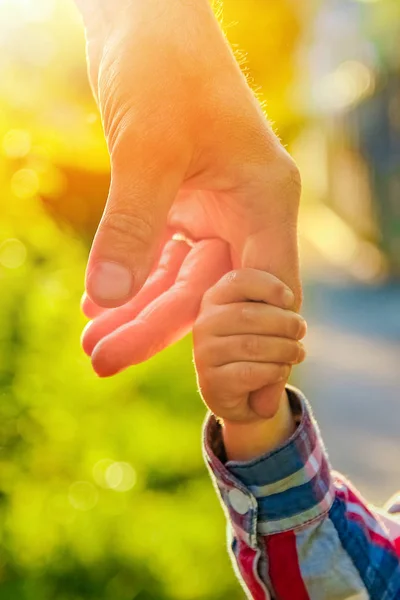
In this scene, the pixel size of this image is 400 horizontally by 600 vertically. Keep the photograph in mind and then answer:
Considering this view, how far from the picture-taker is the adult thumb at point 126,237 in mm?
510

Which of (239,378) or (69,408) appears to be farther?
(69,408)

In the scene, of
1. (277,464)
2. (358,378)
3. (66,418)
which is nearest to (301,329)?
(277,464)

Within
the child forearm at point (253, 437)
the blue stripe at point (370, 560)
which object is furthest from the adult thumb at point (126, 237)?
the blue stripe at point (370, 560)

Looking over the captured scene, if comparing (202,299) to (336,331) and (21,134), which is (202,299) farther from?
(336,331)

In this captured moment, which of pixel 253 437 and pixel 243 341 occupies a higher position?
pixel 243 341

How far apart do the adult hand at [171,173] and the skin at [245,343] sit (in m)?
0.01

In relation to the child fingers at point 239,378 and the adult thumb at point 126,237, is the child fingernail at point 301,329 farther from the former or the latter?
the adult thumb at point 126,237

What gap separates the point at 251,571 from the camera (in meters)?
0.72

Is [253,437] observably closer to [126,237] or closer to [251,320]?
[251,320]

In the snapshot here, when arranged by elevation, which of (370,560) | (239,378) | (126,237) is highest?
(126,237)

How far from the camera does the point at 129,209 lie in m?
0.52

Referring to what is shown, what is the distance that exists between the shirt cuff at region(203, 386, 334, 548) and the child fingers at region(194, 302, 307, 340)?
14cm

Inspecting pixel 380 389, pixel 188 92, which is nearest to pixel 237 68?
pixel 188 92

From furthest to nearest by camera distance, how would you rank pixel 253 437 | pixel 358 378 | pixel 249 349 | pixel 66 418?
pixel 358 378, pixel 66 418, pixel 253 437, pixel 249 349
